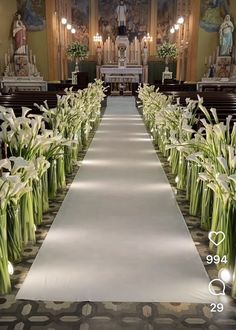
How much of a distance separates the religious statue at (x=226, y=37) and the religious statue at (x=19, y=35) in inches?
282

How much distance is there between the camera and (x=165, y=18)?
20.0 meters

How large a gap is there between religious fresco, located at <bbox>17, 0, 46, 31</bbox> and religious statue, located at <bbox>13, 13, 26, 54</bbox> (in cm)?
37

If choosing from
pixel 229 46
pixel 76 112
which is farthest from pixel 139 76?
pixel 76 112

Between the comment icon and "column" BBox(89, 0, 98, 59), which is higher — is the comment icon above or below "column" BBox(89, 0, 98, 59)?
below

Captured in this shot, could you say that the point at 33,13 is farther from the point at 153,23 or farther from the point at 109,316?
the point at 109,316

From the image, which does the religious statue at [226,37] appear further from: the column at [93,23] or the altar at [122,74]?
the column at [93,23]

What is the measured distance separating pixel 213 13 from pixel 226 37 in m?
1.11

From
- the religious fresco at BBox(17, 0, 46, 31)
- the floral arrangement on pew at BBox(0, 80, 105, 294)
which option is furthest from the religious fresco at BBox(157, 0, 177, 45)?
the floral arrangement on pew at BBox(0, 80, 105, 294)

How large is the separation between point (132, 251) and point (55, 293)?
68 centimetres

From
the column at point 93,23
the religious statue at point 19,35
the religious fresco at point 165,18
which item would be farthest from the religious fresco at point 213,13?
the column at point 93,23

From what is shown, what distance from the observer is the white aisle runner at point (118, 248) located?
2.21m

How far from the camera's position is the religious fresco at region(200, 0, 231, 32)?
1433 centimetres

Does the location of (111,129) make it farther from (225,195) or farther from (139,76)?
(139,76)

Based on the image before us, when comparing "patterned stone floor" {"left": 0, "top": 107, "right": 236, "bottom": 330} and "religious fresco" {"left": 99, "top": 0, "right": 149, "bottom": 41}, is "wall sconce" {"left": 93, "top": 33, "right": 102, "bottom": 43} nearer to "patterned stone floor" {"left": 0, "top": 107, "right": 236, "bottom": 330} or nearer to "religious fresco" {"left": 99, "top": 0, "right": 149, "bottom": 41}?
"religious fresco" {"left": 99, "top": 0, "right": 149, "bottom": 41}
